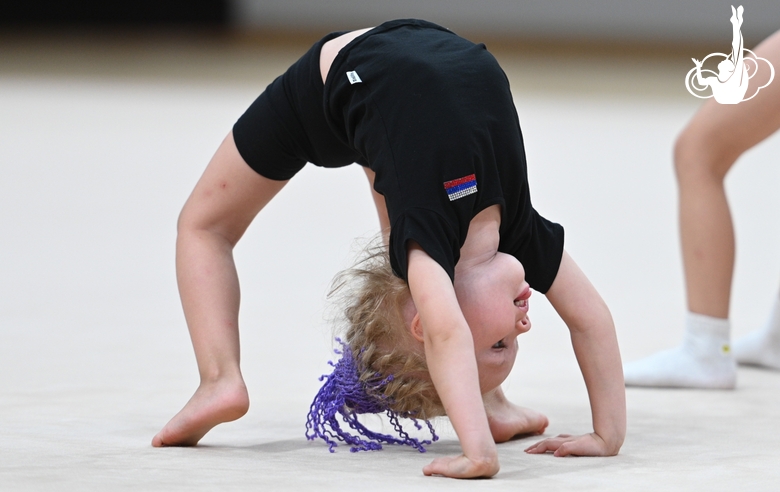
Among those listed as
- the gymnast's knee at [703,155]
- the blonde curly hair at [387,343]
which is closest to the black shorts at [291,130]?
the blonde curly hair at [387,343]

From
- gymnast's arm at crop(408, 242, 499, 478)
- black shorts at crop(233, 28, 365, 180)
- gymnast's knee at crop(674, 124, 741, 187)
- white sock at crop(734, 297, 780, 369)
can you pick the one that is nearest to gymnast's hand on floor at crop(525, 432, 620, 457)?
gymnast's arm at crop(408, 242, 499, 478)

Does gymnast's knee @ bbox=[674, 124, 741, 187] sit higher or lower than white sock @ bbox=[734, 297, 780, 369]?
higher

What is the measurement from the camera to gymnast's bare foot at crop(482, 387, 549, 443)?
1744mm

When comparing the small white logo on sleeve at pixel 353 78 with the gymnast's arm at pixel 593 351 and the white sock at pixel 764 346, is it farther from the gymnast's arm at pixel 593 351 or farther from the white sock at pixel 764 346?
the white sock at pixel 764 346

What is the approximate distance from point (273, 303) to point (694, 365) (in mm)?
1133

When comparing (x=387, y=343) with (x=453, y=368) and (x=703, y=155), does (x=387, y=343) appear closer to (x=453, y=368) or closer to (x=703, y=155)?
(x=453, y=368)

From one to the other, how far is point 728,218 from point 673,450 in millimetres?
780

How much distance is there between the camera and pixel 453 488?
53.4 inches

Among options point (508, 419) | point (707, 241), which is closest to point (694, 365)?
point (707, 241)

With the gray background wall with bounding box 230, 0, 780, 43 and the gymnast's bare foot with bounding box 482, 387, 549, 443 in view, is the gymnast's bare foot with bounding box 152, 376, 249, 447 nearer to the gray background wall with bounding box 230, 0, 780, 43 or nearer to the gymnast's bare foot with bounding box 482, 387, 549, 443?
the gymnast's bare foot with bounding box 482, 387, 549, 443

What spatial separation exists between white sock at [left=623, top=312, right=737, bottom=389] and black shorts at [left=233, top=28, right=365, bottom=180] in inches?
31.6

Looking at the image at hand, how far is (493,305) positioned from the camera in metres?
1.52

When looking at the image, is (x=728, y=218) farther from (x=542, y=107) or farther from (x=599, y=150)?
(x=542, y=107)

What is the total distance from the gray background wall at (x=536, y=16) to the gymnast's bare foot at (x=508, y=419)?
8.38 m
